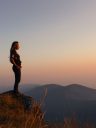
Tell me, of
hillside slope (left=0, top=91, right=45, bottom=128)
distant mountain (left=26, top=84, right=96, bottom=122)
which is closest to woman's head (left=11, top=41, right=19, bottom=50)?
hillside slope (left=0, top=91, right=45, bottom=128)

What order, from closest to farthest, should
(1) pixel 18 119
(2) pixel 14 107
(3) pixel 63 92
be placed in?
(1) pixel 18 119 < (2) pixel 14 107 < (3) pixel 63 92

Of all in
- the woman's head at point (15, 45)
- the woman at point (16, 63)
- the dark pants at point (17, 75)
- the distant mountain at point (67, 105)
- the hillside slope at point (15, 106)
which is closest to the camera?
the hillside slope at point (15, 106)

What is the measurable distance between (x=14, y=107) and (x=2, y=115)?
55.7 inches

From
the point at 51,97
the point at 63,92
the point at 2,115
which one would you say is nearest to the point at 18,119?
the point at 2,115

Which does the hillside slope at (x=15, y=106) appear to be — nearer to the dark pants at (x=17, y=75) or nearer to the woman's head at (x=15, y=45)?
the dark pants at (x=17, y=75)

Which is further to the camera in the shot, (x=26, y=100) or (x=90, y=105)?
(x=90, y=105)

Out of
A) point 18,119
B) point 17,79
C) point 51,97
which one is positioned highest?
point 17,79

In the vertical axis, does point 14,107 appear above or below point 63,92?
above

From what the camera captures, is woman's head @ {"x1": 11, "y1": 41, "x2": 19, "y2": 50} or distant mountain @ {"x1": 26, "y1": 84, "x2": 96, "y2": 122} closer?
woman's head @ {"x1": 11, "y1": 41, "x2": 19, "y2": 50}

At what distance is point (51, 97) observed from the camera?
18288 centimetres

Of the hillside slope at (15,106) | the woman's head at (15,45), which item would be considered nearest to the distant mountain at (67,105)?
the hillside slope at (15,106)

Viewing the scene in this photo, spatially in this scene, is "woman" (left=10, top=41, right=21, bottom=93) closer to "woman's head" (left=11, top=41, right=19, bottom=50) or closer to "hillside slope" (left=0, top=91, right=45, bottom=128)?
"woman's head" (left=11, top=41, right=19, bottom=50)

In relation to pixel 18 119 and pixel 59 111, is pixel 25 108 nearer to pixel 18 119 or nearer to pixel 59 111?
pixel 18 119

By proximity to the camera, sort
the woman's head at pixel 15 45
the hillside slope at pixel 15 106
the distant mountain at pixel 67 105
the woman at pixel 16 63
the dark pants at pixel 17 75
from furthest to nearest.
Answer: the distant mountain at pixel 67 105 → the dark pants at pixel 17 75 → the woman at pixel 16 63 → the woman's head at pixel 15 45 → the hillside slope at pixel 15 106
